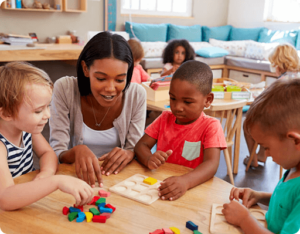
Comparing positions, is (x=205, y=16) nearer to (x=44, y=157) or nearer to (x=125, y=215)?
(x=44, y=157)

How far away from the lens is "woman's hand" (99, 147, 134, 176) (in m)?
1.19

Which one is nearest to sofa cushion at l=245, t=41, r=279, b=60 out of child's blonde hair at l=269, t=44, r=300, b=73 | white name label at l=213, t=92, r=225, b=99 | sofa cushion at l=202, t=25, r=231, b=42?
sofa cushion at l=202, t=25, r=231, b=42

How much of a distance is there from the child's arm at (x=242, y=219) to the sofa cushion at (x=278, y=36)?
606cm

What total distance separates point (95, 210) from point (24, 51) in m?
2.78

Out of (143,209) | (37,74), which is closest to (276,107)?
(143,209)

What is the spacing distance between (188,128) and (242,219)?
59 centimetres

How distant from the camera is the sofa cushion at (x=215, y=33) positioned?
6.94 metres

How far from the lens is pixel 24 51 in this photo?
3.22 meters

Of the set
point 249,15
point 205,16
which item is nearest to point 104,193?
point 205,16

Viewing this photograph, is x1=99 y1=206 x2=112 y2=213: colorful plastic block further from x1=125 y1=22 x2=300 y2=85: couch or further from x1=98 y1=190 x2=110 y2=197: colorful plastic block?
x1=125 y1=22 x2=300 y2=85: couch

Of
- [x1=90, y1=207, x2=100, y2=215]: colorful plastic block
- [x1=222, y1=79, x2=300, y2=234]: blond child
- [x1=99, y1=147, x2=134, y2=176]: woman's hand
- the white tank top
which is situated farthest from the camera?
the white tank top

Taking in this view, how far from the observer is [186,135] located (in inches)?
55.4

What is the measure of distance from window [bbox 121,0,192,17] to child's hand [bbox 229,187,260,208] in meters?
5.44

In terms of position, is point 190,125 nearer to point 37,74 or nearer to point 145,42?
point 37,74
